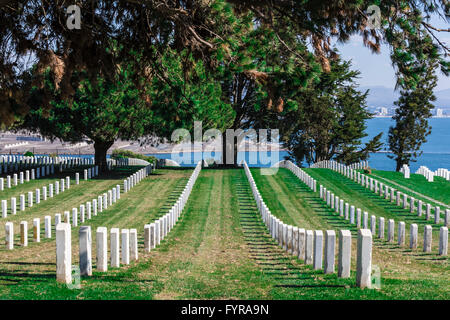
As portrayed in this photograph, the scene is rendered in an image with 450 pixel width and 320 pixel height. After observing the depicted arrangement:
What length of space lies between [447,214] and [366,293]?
14.1 m

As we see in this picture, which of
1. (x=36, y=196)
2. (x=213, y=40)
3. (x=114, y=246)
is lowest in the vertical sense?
(x=36, y=196)

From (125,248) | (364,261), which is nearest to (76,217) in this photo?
(125,248)

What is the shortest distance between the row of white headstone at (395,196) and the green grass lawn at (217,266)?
389 cm

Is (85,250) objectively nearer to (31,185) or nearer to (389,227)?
(389,227)

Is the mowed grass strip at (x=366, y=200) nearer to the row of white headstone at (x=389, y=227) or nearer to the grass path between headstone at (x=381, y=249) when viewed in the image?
the row of white headstone at (x=389, y=227)

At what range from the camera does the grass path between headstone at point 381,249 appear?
8616mm

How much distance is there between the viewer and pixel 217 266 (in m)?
11.5

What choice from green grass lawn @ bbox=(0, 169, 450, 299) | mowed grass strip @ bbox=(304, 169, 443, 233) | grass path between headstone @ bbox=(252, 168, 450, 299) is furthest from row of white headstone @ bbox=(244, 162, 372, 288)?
mowed grass strip @ bbox=(304, 169, 443, 233)

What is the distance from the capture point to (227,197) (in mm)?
28203

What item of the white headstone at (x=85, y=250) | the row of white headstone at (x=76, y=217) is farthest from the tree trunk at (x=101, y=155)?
the white headstone at (x=85, y=250)

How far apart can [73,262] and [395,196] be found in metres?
21.1

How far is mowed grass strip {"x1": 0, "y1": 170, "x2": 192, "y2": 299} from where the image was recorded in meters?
7.74

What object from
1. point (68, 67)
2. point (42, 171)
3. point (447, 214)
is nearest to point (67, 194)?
point (42, 171)

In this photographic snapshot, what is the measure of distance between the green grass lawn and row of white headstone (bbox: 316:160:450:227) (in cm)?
389
